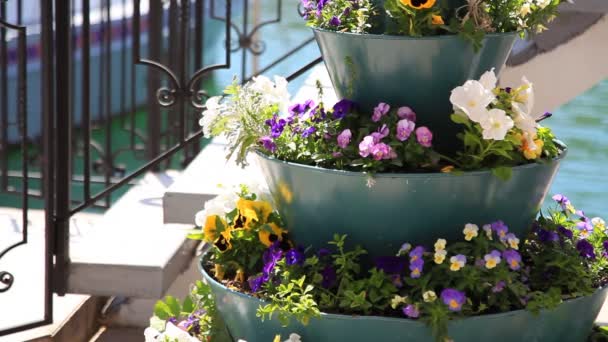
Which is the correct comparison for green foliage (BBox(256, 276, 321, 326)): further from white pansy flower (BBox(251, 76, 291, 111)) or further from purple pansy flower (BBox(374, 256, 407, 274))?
white pansy flower (BBox(251, 76, 291, 111))

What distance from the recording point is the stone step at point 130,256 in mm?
3480

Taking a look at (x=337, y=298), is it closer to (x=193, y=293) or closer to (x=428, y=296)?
(x=428, y=296)

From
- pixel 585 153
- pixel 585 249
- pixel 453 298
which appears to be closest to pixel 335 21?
pixel 453 298

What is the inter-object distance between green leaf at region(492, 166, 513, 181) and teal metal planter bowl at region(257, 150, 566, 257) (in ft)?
0.08

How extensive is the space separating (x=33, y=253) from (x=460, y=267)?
2.54 meters

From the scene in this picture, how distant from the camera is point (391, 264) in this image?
1.96 m

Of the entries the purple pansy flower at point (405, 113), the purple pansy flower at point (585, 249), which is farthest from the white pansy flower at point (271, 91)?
the purple pansy flower at point (585, 249)

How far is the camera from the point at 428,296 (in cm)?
189

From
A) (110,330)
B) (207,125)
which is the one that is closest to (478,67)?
(207,125)

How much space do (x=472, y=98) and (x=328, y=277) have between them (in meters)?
0.42

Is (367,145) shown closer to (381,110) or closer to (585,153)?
(381,110)

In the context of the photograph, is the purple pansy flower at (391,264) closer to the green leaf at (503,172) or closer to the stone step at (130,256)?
the green leaf at (503,172)

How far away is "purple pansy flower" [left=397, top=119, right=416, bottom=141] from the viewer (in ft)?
6.34

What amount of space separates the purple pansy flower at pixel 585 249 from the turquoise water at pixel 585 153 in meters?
4.09
